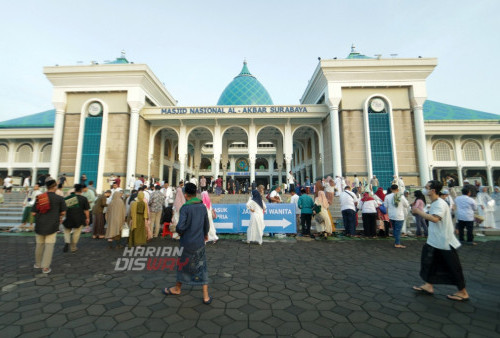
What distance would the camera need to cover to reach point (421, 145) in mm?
18094

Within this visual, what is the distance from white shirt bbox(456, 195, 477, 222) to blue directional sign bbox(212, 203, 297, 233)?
5067 millimetres

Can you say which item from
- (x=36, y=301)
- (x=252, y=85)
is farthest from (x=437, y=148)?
(x=36, y=301)

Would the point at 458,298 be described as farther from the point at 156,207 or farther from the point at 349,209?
the point at 156,207

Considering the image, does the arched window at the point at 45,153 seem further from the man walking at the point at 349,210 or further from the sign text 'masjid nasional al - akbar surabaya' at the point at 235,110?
the man walking at the point at 349,210

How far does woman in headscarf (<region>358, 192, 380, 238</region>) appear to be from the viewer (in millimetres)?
7824

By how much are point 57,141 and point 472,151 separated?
41934mm

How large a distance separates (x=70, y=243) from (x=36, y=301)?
150 inches

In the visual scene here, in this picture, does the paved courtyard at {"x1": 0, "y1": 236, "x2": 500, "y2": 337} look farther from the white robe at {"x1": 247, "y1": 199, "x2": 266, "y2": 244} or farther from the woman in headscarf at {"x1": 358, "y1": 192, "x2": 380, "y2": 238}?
the woman in headscarf at {"x1": 358, "y1": 192, "x2": 380, "y2": 238}

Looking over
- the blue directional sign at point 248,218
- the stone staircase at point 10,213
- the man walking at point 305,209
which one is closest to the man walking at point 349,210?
the man walking at point 305,209

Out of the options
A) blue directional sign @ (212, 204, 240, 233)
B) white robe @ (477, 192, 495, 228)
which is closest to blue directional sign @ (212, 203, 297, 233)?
blue directional sign @ (212, 204, 240, 233)

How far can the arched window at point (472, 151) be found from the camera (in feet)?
84.8

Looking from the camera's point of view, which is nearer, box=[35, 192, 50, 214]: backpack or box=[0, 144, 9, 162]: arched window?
box=[35, 192, 50, 214]: backpack

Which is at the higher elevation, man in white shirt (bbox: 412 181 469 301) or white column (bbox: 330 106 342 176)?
white column (bbox: 330 106 342 176)

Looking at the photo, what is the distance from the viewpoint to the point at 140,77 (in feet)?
64.2
